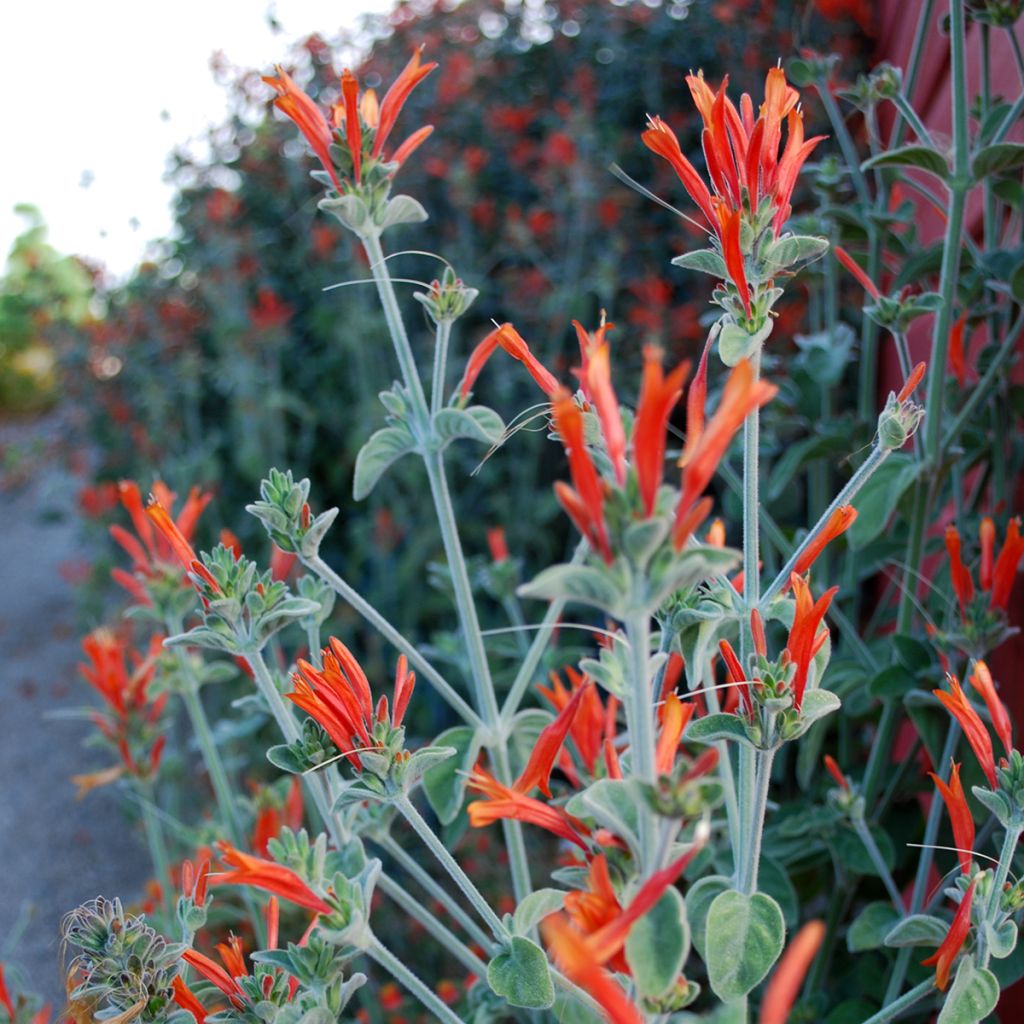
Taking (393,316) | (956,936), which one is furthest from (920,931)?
(393,316)

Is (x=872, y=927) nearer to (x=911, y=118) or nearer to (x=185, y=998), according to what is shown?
(x=185, y=998)

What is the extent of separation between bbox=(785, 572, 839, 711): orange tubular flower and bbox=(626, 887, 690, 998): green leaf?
151mm

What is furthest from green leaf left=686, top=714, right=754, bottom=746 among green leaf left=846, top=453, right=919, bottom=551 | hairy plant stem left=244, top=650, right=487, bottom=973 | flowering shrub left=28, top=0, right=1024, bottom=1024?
green leaf left=846, top=453, right=919, bottom=551

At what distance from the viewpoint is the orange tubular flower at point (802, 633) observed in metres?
0.48

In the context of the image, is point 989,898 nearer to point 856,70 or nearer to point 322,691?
point 322,691

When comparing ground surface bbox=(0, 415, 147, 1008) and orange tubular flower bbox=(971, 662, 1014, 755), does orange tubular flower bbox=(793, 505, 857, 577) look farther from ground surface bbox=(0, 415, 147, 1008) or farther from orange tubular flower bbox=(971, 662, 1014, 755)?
ground surface bbox=(0, 415, 147, 1008)

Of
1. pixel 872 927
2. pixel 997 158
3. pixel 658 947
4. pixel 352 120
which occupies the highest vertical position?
pixel 352 120

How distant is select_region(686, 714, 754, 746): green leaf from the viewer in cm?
49

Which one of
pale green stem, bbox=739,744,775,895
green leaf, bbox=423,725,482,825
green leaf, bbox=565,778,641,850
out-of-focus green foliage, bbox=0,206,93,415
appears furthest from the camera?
out-of-focus green foliage, bbox=0,206,93,415

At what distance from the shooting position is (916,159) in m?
0.84

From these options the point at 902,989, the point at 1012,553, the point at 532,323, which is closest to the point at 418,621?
the point at 532,323

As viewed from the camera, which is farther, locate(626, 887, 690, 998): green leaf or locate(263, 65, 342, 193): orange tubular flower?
locate(263, 65, 342, 193): orange tubular flower

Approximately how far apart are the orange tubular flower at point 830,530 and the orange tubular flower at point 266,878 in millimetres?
306

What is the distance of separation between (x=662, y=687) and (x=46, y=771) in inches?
99.3
